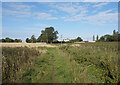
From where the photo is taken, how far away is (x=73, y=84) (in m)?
4.20

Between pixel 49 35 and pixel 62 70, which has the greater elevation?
pixel 49 35

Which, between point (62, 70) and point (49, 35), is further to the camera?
point (49, 35)

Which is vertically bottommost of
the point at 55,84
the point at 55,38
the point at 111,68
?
the point at 55,84

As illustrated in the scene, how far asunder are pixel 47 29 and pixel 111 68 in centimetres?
7958

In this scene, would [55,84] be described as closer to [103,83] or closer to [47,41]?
[103,83]

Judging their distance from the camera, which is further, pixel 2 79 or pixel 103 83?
pixel 2 79

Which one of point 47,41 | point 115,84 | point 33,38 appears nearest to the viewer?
point 115,84

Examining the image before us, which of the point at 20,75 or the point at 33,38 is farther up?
the point at 33,38

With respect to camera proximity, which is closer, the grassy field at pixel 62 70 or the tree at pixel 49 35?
the grassy field at pixel 62 70

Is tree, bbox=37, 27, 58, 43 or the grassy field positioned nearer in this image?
the grassy field

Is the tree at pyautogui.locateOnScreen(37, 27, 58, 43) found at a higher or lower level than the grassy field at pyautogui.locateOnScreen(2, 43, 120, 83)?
higher

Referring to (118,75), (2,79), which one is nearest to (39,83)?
(2,79)

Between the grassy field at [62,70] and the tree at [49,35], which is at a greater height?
the tree at [49,35]

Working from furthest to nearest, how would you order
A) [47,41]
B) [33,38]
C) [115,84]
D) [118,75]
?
1. [33,38]
2. [47,41]
3. [118,75]
4. [115,84]
